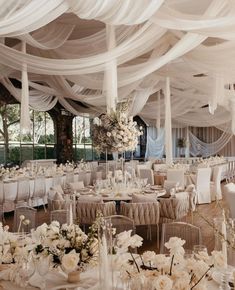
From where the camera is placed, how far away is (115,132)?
6.84 meters

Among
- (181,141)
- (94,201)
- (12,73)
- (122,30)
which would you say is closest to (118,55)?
(122,30)

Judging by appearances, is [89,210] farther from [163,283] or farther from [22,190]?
[163,283]

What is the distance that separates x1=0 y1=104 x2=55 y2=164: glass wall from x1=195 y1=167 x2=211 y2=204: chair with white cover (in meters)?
5.91

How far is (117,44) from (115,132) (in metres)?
1.50

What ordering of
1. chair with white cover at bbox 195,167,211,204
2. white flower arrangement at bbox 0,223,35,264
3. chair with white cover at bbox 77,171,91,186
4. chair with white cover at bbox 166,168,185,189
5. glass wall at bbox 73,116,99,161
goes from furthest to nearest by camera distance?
glass wall at bbox 73,116,99,161 < chair with white cover at bbox 77,171,91,186 < chair with white cover at bbox 166,168,185,189 < chair with white cover at bbox 195,167,211,204 < white flower arrangement at bbox 0,223,35,264

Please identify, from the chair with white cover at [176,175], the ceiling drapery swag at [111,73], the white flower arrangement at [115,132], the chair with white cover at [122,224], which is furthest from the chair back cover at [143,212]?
the chair with white cover at [176,175]

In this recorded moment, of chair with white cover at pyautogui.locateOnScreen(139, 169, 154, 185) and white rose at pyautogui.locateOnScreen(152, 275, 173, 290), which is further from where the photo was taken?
chair with white cover at pyautogui.locateOnScreen(139, 169, 154, 185)

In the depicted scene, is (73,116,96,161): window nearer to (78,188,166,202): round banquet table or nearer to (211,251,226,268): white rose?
(78,188,166,202): round banquet table

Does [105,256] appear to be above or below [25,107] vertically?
below

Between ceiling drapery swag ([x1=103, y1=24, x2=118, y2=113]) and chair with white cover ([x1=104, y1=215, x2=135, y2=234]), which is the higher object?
ceiling drapery swag ([x1=103, y1=24, x2=118, y2=113])

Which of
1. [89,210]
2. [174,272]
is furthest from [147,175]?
[174,272]

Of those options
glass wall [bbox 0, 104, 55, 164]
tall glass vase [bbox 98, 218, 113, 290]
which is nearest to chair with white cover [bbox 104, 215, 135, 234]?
tall glass vase [bbox 98, 218, 113, 290]

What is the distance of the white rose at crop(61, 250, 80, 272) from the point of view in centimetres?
246

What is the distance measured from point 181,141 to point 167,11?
51.3 feet
